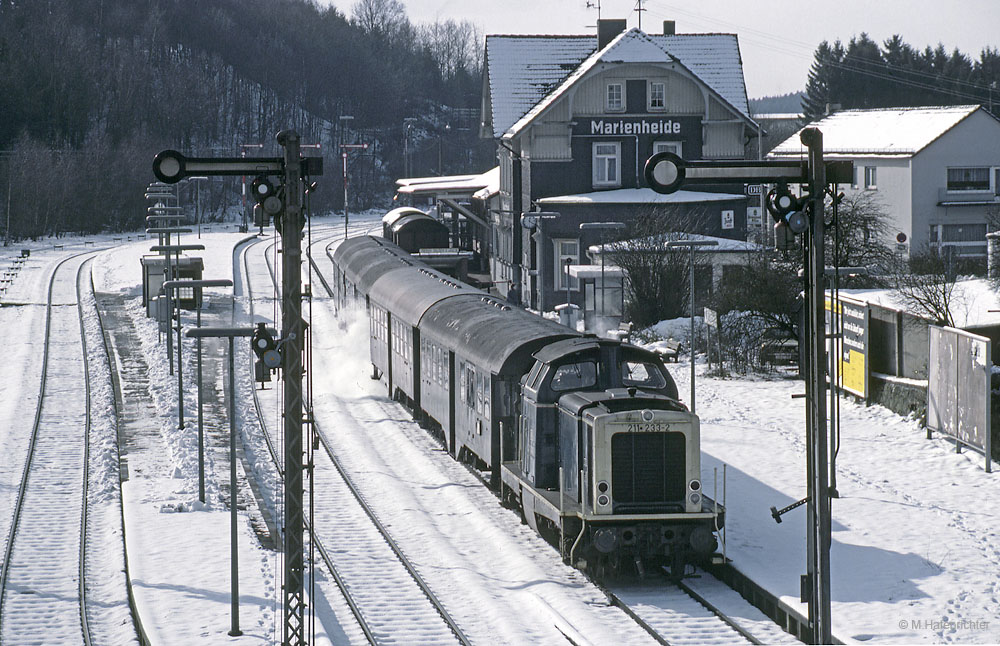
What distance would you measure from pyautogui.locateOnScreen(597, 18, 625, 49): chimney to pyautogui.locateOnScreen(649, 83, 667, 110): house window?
5727mm

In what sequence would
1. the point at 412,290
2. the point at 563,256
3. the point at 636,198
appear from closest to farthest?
the point at 412,290, the point at 636,198, the point at 563,256

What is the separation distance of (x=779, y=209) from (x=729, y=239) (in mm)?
32949

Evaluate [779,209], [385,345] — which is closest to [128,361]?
[385,345]

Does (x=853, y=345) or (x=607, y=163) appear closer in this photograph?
(x=853, y=345)

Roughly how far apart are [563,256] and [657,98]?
22.9 feet

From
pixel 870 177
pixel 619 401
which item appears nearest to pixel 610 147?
pixel 870 177

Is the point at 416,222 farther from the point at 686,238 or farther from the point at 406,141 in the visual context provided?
the point at 406,141

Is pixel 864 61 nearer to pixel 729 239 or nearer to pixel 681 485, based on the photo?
pixel 729 239

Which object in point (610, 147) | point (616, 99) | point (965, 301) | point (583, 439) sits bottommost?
point (583, 439)

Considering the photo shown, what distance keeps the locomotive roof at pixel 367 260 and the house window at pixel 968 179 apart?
2507cm

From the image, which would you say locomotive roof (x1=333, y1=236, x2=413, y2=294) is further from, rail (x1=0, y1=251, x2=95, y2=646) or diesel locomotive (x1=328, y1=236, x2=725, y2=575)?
diesel locomotive (x1=328, y1=236, x2=725, y2=575)

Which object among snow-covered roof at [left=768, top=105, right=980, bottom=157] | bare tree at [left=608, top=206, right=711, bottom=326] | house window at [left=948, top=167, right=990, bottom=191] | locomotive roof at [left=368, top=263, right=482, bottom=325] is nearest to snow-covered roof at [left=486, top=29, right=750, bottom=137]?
snow-covered roof at [left=768, top=105, right=980, bottom=157]

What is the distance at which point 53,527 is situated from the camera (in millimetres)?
20250

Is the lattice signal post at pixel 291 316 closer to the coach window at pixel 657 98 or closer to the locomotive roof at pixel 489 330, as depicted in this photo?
the locomotive roof at pixel 489 330
